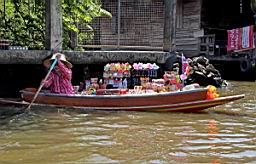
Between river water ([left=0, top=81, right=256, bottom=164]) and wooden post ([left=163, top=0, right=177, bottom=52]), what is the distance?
9.89ft

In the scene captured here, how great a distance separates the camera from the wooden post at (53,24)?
11.9 m

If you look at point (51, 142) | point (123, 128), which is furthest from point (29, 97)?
point (51, 142)

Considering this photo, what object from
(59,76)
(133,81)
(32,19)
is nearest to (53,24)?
(59,76)

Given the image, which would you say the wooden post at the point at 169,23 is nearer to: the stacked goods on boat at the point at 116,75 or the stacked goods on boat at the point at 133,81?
the stacked goods on boat at the point at 133,81

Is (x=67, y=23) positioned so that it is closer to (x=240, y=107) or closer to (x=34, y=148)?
(x=240, y=107)

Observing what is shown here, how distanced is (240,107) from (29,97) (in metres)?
5.14

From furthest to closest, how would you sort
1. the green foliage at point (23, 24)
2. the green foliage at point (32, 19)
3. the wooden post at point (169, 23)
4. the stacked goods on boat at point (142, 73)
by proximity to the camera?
the green foliage at point (23, 24) < the green foliage at point (32, 19) < the wooden post at point (169, 23) < the stacked goods on boat at point (142, 73)

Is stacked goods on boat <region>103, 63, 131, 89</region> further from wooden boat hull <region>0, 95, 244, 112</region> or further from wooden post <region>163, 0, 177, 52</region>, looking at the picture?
wooden post <region>163, 0, 177, 52</region>

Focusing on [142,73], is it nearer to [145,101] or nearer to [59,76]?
[145,101]

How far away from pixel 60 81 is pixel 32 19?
148 inches

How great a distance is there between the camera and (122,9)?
711 inches

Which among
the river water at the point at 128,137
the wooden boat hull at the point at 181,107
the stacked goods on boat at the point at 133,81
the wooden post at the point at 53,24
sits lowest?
the river water at the point at 128,137

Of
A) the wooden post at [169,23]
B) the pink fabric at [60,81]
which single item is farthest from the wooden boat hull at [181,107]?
the wooden post at [169,23]

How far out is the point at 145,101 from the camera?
10938 millimetres
